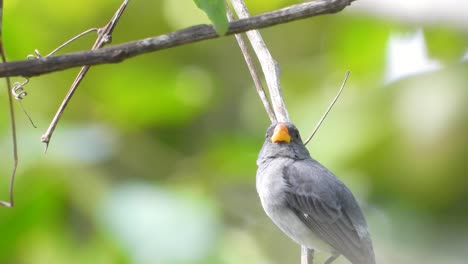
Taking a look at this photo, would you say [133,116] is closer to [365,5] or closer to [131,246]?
[131,246]

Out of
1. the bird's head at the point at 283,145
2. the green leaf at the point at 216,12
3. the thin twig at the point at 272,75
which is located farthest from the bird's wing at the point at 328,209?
the green leaf at the point at 216,12

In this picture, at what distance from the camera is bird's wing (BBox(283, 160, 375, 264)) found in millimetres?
2705

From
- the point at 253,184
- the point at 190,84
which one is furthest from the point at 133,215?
the point at 253,184

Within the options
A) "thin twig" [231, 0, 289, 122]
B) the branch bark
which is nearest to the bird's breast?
"thin twig" [231, 0, 289, 122]

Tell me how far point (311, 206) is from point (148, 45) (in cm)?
163

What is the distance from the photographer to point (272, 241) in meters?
3.27

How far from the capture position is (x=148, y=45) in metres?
1.27

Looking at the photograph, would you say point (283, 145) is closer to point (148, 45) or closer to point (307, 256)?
point (307, 256)

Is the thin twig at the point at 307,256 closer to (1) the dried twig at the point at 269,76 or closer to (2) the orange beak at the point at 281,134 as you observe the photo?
(1) the dried twig at the point at 269,76

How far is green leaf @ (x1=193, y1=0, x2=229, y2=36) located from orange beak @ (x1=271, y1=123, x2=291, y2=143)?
1578 millimetres

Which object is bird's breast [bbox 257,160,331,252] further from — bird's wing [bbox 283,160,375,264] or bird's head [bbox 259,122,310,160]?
bird's head [bbox 259,122,310,160]

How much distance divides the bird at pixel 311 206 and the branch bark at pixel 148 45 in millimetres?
1401

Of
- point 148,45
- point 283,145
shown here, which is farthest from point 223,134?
point 148,45

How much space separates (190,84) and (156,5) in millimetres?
851
